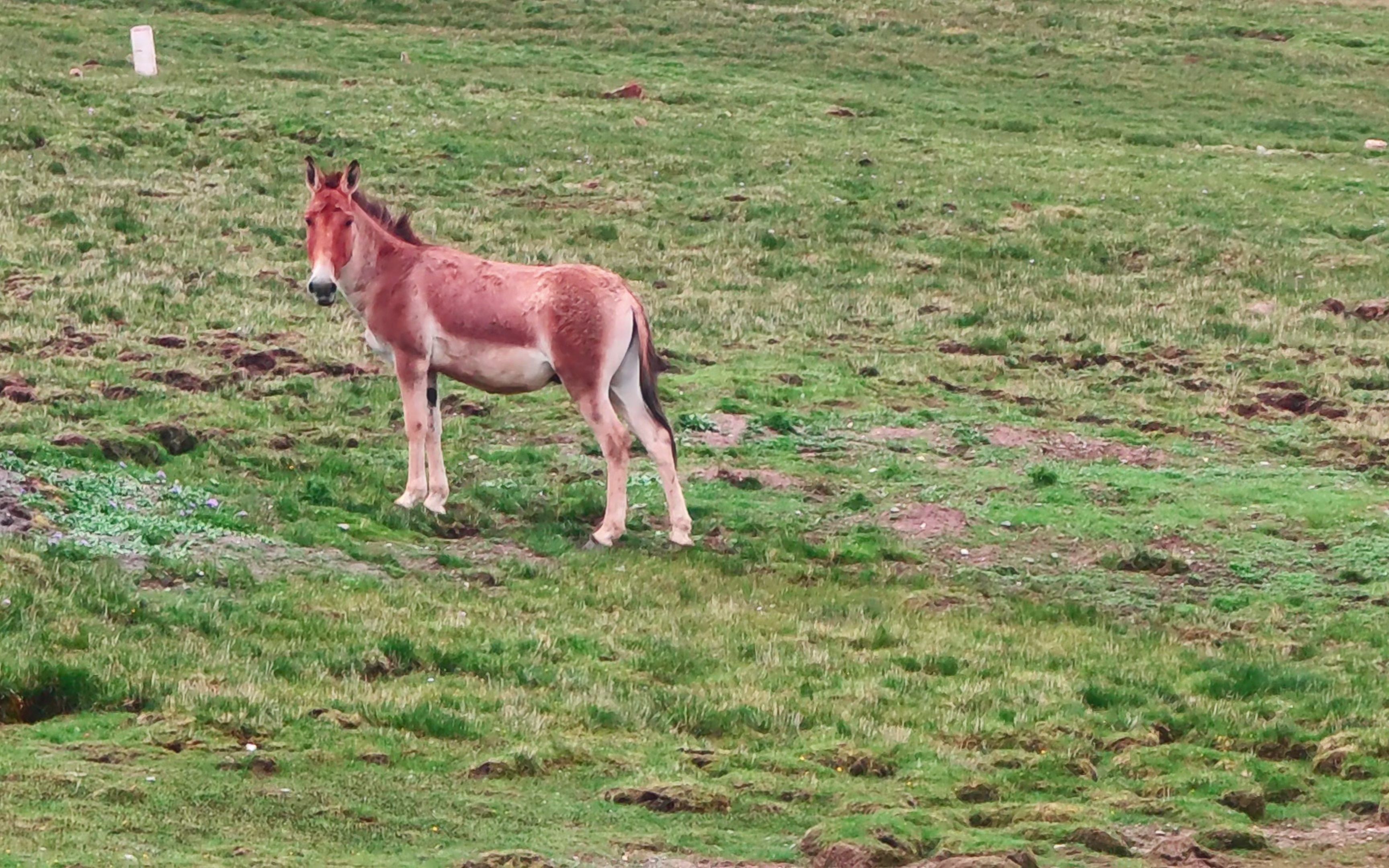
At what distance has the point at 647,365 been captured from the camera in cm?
1546

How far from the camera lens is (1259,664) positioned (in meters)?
12.5

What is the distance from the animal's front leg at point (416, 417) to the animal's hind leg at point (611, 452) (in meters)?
1.25

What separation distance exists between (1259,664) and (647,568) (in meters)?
4.38

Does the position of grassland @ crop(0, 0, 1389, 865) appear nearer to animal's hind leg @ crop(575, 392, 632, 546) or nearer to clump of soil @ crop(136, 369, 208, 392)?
clump of soil @ crop(136, 369, 208, 392)

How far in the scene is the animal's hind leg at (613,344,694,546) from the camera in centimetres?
1526

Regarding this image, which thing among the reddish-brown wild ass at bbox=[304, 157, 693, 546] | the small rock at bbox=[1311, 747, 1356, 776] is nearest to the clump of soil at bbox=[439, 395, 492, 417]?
the reddish-brown wild ass at bbox=[304, 157, 693, 546]

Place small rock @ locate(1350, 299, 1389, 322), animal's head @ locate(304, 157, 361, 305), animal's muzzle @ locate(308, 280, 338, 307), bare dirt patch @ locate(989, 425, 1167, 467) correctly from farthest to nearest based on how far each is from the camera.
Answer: small rock @ locate(1350, 299, 1389, 322) → bare dirt patch @ locate(989, 425, 1167, 467) → animal's head @ locate(304, 157, 361, 305) → animal's muzzle @ locate(308, 280, 338, 307)

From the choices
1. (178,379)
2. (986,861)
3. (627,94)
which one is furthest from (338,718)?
(627,94)

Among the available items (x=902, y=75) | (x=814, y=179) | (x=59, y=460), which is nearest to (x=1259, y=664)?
(x=59, y=460)

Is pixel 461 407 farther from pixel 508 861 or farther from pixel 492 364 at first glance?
pixel 508 861

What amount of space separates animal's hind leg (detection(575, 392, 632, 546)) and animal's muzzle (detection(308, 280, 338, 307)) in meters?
2.03

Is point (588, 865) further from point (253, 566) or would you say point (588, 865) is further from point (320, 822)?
point (253, 566)

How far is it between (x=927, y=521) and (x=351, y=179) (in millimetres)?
5446

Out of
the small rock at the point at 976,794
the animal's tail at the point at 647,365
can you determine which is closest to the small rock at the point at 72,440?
the animal's tail at the point at 647,365
